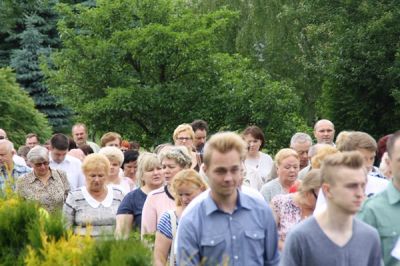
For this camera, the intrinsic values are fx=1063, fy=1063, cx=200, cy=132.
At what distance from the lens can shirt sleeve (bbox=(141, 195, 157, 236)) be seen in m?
10.0

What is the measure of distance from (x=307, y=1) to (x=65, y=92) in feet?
36.8

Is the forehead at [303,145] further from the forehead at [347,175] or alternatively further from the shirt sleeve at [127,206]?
the forehead at [347,175]

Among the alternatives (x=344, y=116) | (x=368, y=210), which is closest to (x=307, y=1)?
(x=344, y=116)

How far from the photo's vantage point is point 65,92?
91.1ft

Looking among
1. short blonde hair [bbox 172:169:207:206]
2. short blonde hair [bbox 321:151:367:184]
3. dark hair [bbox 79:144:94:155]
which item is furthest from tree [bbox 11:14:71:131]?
short blonde hair [bbox 321:151:367:184]

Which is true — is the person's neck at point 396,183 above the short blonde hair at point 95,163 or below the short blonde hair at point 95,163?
above

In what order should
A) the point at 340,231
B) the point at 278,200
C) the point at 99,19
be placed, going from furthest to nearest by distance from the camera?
the point at 99,19 < the point at 278,200 < the point at 340,231

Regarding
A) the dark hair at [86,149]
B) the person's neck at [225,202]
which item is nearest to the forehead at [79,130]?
the dark hair at [86,149]

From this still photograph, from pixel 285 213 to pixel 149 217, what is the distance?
138 centimetres

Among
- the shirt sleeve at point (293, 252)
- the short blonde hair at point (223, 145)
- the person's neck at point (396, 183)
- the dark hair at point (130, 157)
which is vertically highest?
the short blonde hair at point (223, 145)

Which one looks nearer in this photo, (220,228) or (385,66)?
(220,228)

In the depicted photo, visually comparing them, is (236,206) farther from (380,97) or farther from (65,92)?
(380,97)

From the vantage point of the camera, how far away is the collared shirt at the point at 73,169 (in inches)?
564

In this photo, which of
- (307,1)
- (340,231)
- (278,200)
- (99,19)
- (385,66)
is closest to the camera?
(340,231)
